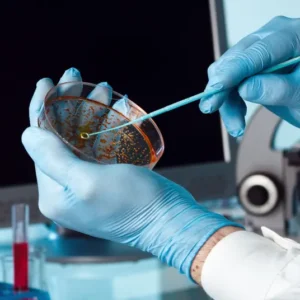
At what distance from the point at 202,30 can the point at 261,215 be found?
418 mm

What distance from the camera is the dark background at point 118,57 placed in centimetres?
132

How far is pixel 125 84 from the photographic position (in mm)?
1471

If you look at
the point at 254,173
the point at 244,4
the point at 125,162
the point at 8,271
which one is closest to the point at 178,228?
the point at 125,162

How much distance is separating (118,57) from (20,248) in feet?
1.64

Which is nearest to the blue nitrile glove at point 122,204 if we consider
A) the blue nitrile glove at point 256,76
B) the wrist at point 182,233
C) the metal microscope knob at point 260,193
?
the wrist at point 182,233

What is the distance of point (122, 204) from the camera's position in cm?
84

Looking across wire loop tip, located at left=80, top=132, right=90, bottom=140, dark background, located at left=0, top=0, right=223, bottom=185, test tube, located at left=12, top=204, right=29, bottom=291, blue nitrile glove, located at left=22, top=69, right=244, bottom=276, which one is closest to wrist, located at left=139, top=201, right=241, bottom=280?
blue nitrile glove, located at left=22, top=69, right=244, bottom=276

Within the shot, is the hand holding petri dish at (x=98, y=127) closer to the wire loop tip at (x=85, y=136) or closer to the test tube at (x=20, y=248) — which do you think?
the wire loop tip at (x=85, y=136)

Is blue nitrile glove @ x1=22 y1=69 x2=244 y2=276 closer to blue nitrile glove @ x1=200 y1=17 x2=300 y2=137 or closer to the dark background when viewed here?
blue nitrile glove @ x1=200 y1=17 x2=300 y2=137

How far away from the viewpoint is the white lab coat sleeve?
2.48 feet

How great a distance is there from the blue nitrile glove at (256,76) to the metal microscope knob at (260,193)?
0.55 meters

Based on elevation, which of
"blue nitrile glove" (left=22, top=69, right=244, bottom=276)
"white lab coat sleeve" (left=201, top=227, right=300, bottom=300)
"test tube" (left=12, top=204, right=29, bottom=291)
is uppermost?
"blue nitrile glove" (left=22, top=69, right=244, bottom=276)

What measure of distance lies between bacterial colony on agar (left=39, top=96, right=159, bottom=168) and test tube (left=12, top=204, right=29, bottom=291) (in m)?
0.26

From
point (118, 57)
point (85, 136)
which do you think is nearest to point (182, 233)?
point (85, 136)
